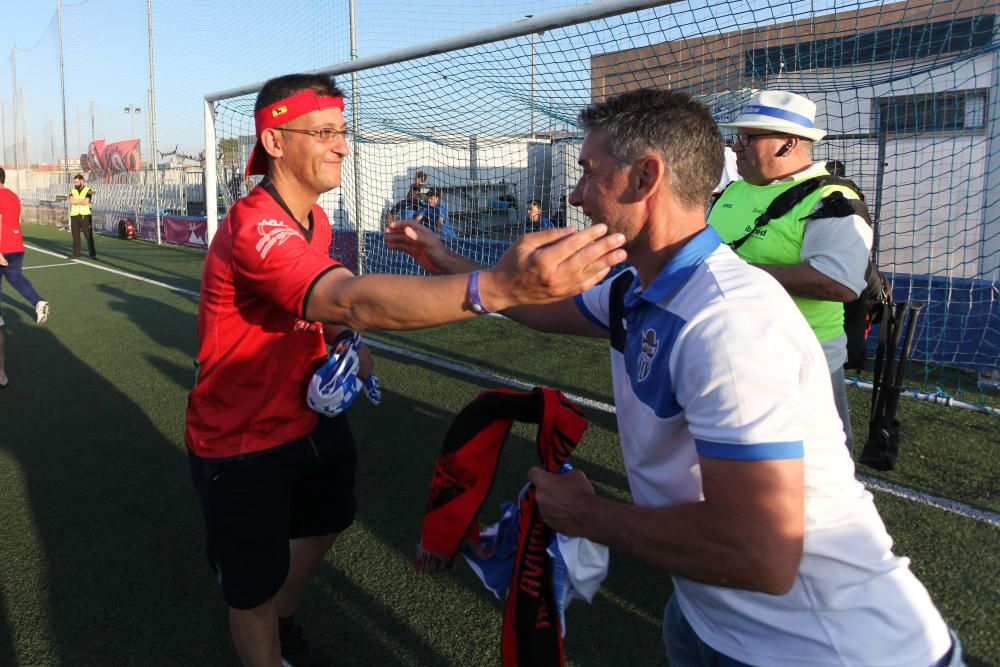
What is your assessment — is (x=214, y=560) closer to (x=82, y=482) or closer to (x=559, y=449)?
(x=559, y=449)

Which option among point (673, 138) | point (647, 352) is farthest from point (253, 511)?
point (673, 138)

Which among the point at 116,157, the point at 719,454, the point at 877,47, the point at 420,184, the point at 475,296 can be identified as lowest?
the point at 719,454

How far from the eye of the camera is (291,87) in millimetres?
2354

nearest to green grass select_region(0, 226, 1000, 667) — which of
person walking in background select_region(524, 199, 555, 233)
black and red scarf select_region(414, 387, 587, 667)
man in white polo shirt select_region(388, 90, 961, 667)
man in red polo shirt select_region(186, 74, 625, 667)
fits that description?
man in red polo shirt select_region(186, 74, 625, 667)

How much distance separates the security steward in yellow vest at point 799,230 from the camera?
10.2 feet

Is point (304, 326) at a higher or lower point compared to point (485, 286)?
lower

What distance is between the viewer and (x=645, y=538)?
1319 millimetres

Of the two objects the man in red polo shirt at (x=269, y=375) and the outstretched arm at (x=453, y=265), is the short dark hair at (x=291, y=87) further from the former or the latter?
the outstretched arm at (x=453, y=265)

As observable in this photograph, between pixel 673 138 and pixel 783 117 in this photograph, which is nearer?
pixel 673 138

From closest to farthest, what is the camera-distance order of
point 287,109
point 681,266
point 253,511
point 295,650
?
point 681,266
point 253,511
point 287,109
point 295,650

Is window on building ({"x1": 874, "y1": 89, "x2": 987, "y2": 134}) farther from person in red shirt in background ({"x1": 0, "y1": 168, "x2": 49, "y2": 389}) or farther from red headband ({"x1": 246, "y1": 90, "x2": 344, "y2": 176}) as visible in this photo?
person in red shirt in background ({"x1": 0, "y1": 168, "x2": 49, "y2": 389})

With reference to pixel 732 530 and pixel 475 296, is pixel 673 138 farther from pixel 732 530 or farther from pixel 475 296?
pixel 732 530

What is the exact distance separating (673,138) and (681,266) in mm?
270

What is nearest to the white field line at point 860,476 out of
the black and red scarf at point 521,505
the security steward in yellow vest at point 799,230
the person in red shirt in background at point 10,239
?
the security steward in yellow vest at point 799,230
